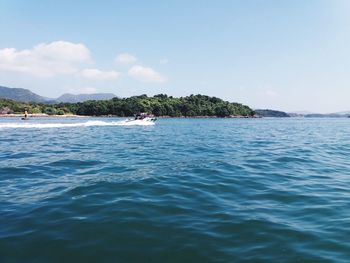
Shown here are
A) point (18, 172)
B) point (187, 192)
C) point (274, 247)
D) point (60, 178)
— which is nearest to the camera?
point (274, 247)

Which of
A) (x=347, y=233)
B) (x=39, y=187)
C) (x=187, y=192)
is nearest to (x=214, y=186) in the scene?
(x=187, y=192)

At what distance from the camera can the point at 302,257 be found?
22.9 feet

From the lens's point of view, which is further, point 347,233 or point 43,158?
point 43,158

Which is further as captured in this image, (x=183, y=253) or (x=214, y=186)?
(x=214, y=186)

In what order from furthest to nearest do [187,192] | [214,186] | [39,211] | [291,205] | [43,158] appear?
[43,158]
[214,186]
[187,192]
[291,205]
[39,211]

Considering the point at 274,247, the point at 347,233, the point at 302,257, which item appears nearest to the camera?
the point at 302,257

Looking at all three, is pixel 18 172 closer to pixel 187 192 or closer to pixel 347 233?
pixel 187 192

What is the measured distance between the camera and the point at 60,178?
14625 millimetres

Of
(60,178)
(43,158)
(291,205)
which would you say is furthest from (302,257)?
(43,158)

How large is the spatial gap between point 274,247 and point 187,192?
5131mm

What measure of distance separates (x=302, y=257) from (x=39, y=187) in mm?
9683

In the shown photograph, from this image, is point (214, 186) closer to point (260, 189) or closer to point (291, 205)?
point (260, 189)

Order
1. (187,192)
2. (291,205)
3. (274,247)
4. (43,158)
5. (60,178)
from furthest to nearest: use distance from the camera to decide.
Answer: (43,158) < (60,178) < (187,192) < (291,205) < (274,247)

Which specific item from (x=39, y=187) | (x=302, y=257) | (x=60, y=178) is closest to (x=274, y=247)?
(x=302, y=257)
